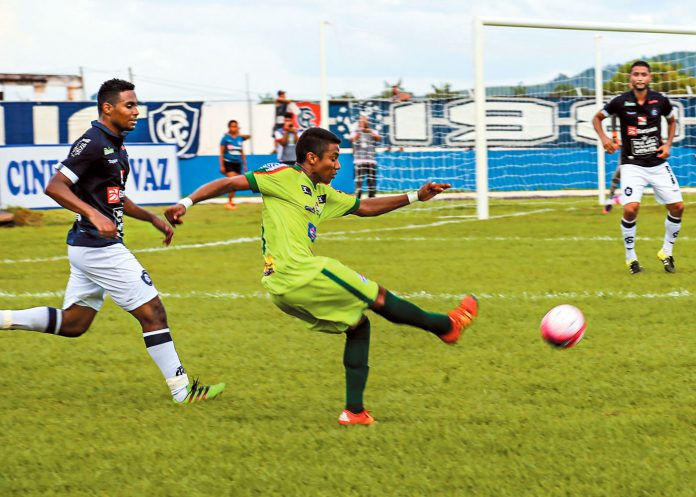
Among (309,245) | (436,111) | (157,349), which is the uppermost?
(436,111)

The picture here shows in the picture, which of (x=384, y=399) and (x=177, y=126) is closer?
(x=384, y=399)

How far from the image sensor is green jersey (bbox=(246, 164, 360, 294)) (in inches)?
196

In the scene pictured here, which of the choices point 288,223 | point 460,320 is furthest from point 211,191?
point 460,320

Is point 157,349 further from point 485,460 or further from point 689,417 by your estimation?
point 689,417

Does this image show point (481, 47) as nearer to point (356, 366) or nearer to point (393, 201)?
point (393, 201)

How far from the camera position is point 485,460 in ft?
14.3

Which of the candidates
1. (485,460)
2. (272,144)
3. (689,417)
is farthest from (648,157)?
(272,144)

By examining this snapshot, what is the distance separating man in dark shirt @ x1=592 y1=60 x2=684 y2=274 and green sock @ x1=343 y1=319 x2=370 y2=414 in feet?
20.2

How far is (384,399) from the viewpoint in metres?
5.52

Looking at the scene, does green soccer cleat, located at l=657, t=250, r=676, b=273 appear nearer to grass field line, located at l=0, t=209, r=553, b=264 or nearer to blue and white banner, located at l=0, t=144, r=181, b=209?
grass field line, located at l=0, t=209, r=553, b=264

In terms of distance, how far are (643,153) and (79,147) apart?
6.97 metres

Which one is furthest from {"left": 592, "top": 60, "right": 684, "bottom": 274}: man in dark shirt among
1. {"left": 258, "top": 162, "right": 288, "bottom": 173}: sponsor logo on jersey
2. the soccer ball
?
{"left": 258, "top": 162, "right": 288, "bottom": 173}: sponsor logo on jersey

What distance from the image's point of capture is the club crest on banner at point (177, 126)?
27.7 meters

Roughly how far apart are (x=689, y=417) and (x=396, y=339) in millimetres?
2681
